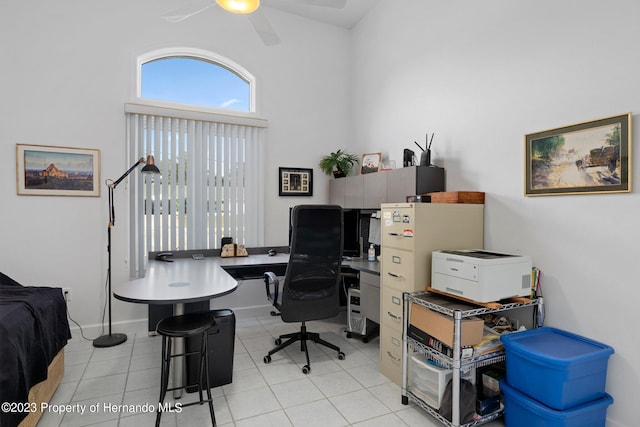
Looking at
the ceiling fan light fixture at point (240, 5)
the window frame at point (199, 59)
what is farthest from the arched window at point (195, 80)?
the ceiling fan light fixture at point (240, 5)

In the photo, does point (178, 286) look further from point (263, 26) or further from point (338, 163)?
point (338, 163)

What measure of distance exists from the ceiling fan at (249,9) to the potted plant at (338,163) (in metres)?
2.00

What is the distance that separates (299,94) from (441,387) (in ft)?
12.7

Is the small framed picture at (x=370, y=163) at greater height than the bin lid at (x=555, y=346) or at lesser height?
greater

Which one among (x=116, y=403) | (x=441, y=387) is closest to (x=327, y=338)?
(x=441, y=387)

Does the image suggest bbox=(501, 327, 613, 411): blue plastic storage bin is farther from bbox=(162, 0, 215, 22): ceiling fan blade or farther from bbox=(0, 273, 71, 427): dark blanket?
bbox=(162, 0, 215, 22): ceiling fan blade

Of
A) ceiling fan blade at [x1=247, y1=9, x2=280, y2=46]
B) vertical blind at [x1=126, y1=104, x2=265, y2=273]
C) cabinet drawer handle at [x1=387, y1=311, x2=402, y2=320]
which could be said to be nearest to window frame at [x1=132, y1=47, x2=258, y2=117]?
vertical blind at [x1=126, y1=104, x2=265, y2=273]

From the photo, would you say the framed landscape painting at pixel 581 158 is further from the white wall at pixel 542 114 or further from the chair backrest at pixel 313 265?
the chair backrest at pixel 313 265

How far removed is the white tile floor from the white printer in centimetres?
86

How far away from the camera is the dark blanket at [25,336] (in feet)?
5.35

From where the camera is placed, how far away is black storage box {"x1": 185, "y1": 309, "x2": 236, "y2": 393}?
8.21 feet

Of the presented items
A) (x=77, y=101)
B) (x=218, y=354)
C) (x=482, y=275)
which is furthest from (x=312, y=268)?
(x=77, y=101)

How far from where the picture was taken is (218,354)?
257cm

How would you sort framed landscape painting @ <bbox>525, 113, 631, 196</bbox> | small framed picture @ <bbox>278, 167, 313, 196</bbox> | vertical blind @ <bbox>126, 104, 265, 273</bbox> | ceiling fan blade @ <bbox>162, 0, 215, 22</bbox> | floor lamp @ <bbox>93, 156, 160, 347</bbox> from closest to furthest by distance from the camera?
framed landscape painting @ <bbox>525, 113, 631, 196</bbox> → ceiling fan blade @ <bbox>162, 0, 215, 22</bbox> → floor lamp @ <bbox>93, 156, 160, 347</bbox> → vertical blind @ <bbox>126, 104, 265, 273</bbox> → small framed picture @ <bbox>278, 167, 313, 196</bbox>
